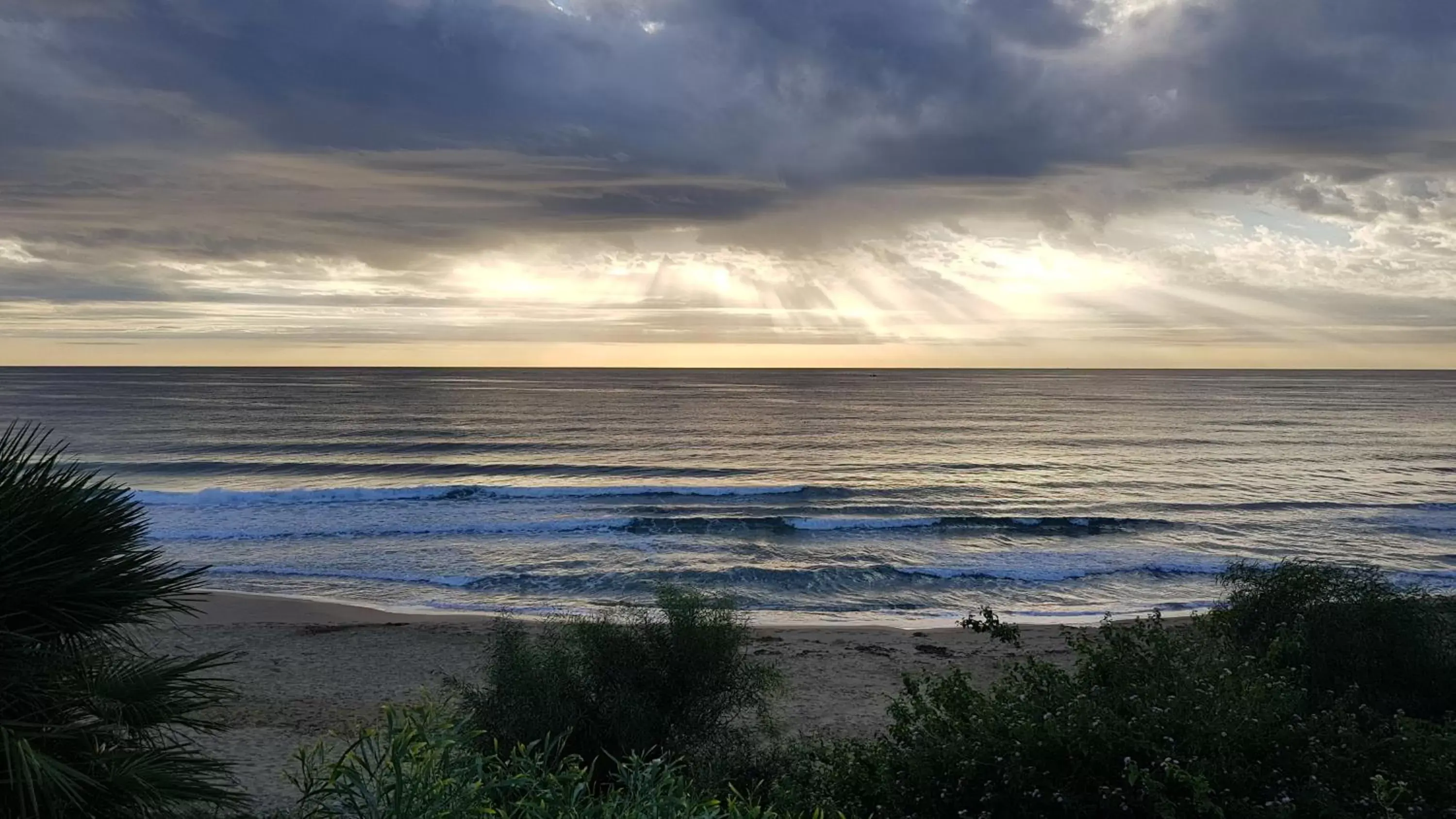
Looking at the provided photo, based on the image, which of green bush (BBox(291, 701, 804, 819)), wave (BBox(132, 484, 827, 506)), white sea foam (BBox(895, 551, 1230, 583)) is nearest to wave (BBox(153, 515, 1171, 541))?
white sea foam (BBox(895, 551, 1230, 583))

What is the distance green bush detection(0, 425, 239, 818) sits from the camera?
185 inches

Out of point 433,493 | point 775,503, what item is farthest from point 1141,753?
point 433,493

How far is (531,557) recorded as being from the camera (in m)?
27.9

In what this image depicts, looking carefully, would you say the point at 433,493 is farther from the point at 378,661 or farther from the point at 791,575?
the point at 378,661

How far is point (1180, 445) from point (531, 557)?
48111 millimetres

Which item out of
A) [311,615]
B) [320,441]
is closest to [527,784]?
[311,615]

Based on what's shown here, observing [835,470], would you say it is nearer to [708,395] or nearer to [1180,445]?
[1180,445]

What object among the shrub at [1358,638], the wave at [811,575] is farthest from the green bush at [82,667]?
the wave at [811,575]

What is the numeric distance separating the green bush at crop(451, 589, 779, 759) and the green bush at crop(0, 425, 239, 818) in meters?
4.84

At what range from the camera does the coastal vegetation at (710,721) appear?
4.90 m

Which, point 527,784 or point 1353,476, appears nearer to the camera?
point 527,784

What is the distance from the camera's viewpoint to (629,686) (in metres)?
11.3

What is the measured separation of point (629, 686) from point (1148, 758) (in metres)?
5.98

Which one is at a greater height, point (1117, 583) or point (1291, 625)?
point (1291, 625)
